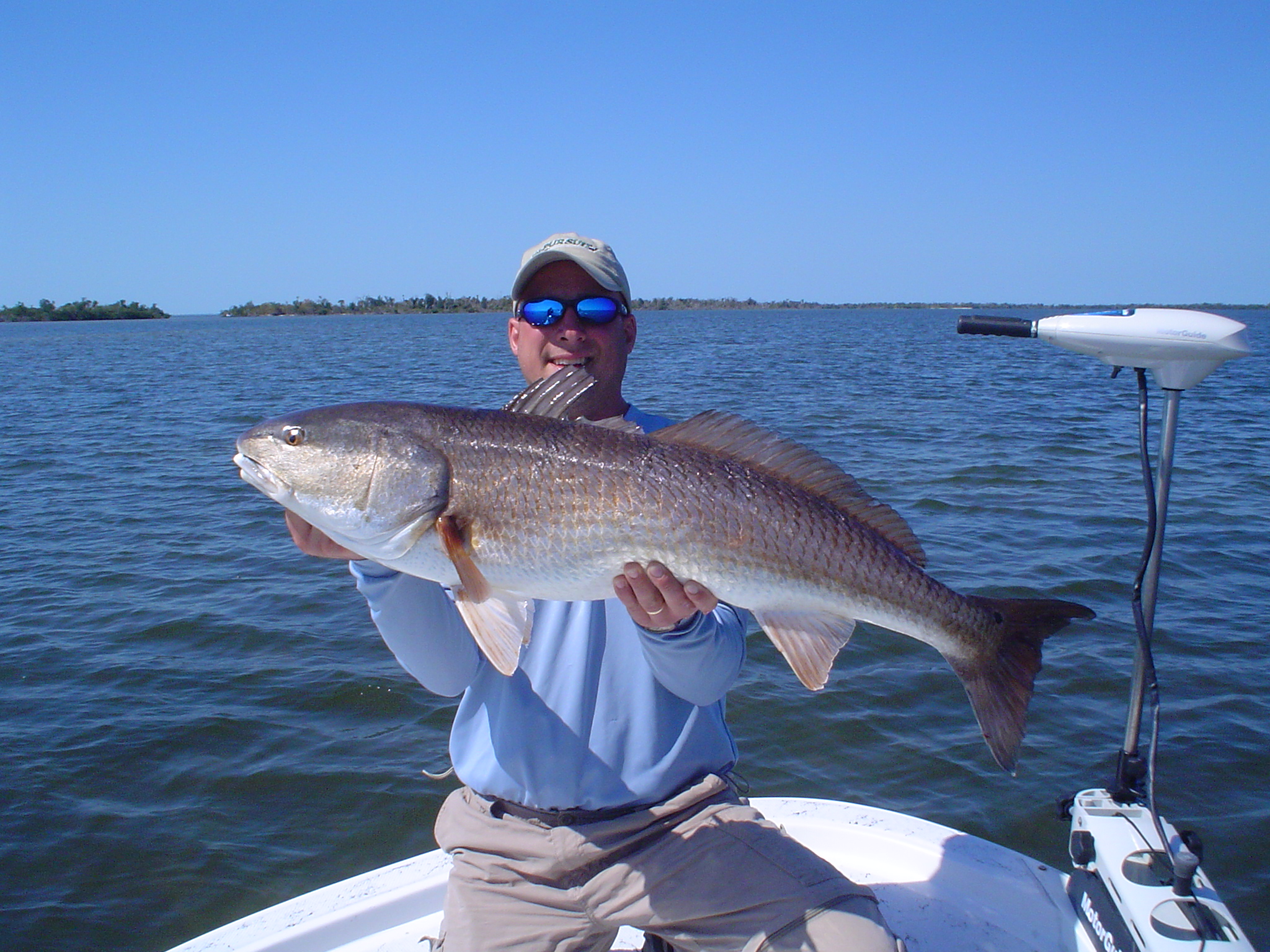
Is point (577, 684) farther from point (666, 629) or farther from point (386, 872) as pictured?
point (386, 872)

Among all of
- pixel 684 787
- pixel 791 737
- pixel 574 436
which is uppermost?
pixel 574 436

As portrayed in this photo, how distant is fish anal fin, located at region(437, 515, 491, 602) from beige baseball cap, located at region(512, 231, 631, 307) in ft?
4.37

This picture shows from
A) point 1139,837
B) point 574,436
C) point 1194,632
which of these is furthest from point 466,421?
point 1194,632

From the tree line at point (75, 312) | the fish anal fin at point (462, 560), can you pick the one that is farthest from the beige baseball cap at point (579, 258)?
the tree line at point (75, 312)

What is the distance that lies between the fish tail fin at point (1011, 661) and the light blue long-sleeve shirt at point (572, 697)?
2.64ft

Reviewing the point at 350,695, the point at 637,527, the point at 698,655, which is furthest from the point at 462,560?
the point at 350,695

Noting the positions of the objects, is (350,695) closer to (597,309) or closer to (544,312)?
(544,312)

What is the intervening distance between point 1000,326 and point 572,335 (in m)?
1.71

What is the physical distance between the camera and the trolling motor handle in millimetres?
3240

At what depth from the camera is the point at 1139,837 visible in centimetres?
309

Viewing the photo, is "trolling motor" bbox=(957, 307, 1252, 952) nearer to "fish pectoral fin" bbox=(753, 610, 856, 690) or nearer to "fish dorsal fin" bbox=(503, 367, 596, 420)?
"fish pectoral fin" bbox=(753, 610, 856, 690)

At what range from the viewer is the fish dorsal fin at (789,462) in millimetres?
2953

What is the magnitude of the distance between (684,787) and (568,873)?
0.51 metres

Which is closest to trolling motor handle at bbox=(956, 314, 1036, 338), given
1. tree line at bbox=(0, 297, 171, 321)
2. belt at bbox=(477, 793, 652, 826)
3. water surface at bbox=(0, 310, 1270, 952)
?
belt at bbox=(477, 793, 652, 826)
